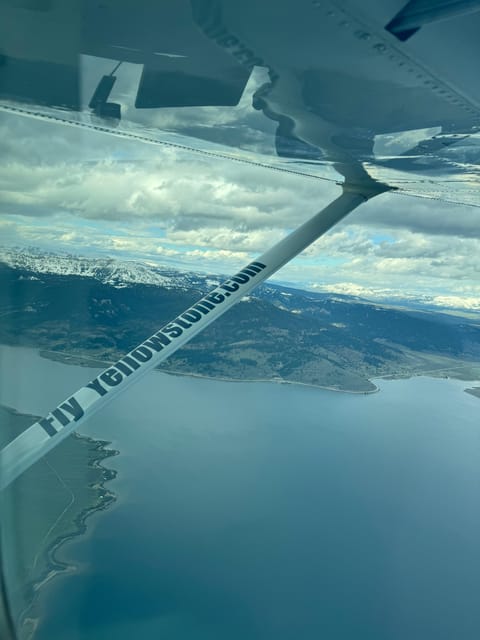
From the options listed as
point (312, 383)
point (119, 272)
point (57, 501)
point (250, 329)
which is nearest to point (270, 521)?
point (57, 501)

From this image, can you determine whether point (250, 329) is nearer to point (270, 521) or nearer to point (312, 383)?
point (312, 383)

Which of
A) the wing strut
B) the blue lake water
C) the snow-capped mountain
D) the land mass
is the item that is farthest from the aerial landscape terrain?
the wing strut

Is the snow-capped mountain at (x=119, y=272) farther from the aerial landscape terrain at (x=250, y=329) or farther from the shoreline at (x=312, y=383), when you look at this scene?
the shoreline at (x=312, y=383)

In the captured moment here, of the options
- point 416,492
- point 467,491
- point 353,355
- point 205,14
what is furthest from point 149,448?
point 205,14

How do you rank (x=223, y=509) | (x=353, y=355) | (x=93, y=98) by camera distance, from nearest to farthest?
(x=93, y=98), (x=223, y=509), (x=353, y=355)

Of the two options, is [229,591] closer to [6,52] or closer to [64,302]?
[64,302]

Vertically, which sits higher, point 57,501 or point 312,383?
point 312,383
